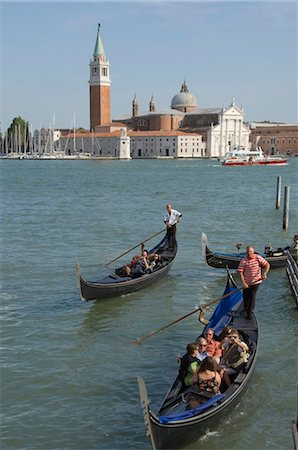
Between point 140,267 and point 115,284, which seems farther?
point 140,267

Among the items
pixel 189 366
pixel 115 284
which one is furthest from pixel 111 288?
pixel 189 366

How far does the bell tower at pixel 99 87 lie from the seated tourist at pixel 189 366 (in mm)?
68225

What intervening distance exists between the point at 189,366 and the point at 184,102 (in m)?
76.0

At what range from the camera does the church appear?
70.0 meters

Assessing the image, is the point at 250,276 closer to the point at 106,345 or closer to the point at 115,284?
the point at 106,345

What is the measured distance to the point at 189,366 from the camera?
4117 millimetres

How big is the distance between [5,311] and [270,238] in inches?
268

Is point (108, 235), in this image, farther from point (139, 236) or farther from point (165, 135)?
point (165, 135)

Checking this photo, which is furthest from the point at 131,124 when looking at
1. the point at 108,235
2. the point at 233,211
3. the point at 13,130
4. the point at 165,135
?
the point at 108,235

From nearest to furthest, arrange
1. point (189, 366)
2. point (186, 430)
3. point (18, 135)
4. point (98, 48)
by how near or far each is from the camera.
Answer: point (186, 430), point (189, 366), point (18, 135), point (98, 48)

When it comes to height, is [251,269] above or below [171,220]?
below

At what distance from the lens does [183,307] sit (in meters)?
7.05

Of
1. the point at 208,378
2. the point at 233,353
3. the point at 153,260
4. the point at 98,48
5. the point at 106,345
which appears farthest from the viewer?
the point at 98,48

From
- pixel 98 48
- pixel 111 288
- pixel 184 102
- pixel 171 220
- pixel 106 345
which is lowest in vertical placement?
pixel 106 345
